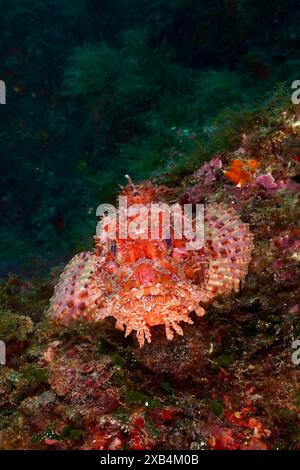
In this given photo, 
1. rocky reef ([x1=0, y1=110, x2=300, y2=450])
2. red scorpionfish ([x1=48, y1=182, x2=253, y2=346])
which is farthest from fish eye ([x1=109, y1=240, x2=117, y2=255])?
rocky reef ([x1=0, y1=110, x2=300, y2=450])

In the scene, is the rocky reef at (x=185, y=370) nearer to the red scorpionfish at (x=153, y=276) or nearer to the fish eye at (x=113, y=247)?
the red scorpionfish at (x=153, y=276)

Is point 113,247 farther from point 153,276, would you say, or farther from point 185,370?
point 185,370

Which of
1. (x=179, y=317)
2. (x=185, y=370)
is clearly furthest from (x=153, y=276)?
(x=185, y=370)

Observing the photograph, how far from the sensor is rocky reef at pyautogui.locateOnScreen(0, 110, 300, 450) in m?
3.12

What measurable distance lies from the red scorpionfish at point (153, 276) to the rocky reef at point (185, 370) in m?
0.20

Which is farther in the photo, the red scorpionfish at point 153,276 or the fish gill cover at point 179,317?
the red scorpionfish at point 153,276

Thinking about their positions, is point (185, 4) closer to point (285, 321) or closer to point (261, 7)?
point (261, 7)

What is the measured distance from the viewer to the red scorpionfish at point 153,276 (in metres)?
3.68

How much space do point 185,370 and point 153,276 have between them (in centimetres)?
93

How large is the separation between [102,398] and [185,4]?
55.1 ft

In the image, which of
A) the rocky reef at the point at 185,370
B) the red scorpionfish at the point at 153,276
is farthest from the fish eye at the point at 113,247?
the rocky reef at the point at 185,370
